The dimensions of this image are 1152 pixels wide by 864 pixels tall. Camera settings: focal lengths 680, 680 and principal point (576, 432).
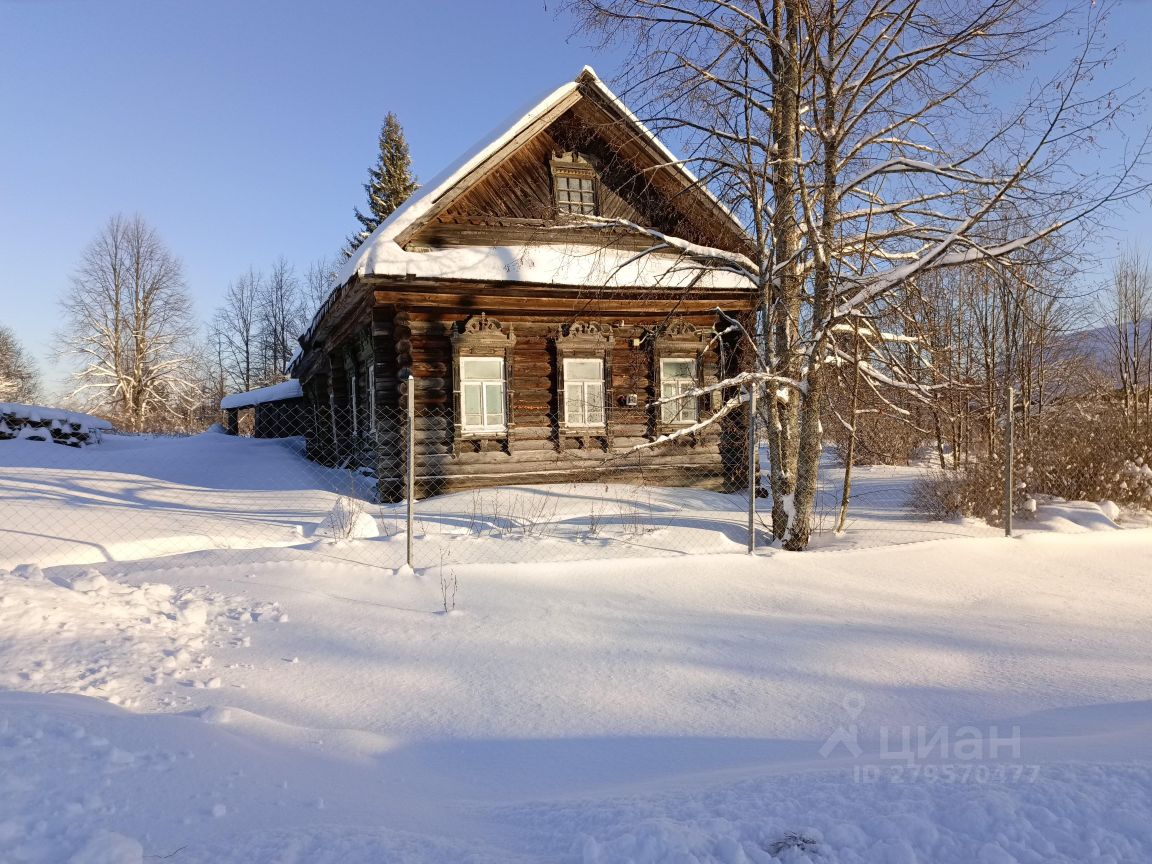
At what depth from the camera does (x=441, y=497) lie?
435 inches

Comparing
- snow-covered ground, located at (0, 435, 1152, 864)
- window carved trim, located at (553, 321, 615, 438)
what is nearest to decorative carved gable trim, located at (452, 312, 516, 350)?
window carved trim, located at (553, 321, 615, 438)

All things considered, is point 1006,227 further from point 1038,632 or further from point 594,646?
point 594,646

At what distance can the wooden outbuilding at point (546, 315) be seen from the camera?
11.7 meters

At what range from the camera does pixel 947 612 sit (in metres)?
5.69

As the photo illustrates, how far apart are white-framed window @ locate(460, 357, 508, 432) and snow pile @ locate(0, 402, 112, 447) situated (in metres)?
13.1

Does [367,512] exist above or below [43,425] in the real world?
below

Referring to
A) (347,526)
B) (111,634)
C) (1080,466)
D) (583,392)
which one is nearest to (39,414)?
(583,392)

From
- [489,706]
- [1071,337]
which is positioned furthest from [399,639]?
[1071,337]

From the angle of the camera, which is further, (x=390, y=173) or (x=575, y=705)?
(x=390, y=173)

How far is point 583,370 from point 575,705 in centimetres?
954

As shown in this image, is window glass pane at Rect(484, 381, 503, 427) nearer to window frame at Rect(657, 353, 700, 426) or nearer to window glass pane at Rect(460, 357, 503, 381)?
window glass pane at Rect(460, 357, 503, 381)

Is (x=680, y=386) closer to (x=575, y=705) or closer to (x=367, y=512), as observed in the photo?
(x=367, y=512)

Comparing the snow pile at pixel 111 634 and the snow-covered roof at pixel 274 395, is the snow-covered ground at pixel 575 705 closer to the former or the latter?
the snow pile at pixel 111 634

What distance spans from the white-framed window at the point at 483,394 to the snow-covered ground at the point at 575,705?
5034 millimetres
